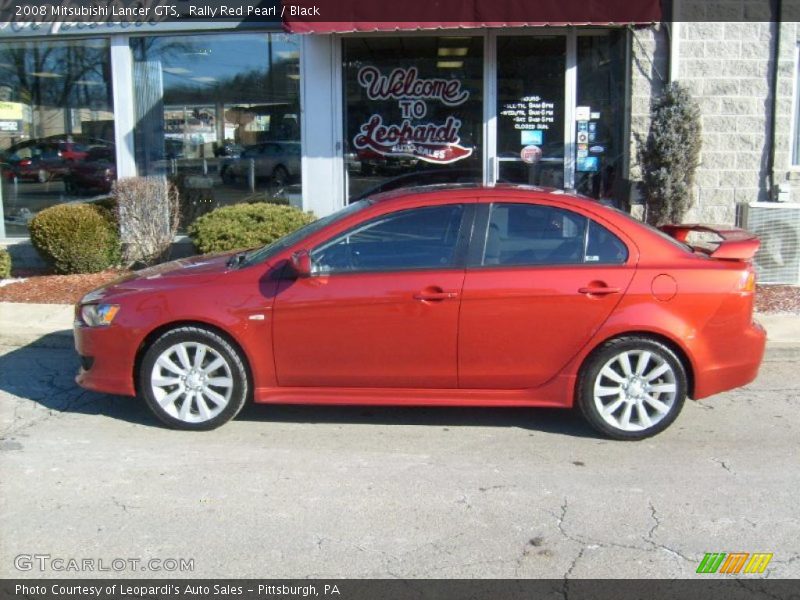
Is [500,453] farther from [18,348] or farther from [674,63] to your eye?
[674,63]

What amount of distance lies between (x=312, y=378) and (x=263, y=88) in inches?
269

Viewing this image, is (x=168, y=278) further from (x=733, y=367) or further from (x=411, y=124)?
(x=411, y=124)

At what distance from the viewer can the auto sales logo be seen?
1098 centimetres

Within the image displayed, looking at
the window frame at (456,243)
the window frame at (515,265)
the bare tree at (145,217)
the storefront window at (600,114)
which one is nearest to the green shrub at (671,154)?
the storefront window at (600,114)

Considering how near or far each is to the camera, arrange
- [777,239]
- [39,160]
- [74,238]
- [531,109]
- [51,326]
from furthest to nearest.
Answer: [39,160] → [531,109] → [74,238] → [777,239] → [51,326]

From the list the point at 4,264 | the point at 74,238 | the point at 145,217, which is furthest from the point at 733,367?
the point at 4,264

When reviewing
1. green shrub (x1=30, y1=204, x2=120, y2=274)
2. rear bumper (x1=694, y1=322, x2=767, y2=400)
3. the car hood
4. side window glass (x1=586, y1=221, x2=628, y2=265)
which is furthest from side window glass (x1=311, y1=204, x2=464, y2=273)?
green shrub (x1=30, y1=204, x2=120, y2=274)

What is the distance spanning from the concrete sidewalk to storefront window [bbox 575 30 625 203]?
Answer: 3.19m

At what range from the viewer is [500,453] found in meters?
5.26

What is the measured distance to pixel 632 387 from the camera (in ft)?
17.6

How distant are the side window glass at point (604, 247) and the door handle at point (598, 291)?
0.19 meters

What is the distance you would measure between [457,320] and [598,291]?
89 centimetres

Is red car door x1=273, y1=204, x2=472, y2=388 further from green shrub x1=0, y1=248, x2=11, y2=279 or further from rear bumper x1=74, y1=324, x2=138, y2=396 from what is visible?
green shrub x1=0, y1=248, x2=11, y2=279
